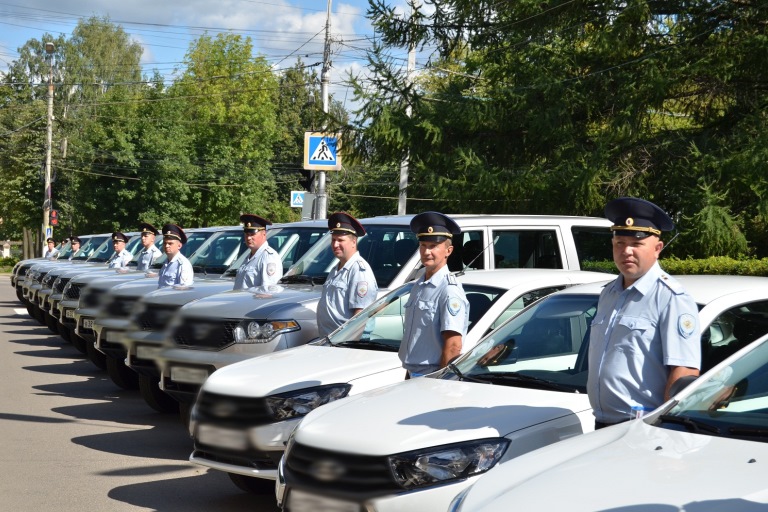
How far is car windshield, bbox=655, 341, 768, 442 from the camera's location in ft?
12.6

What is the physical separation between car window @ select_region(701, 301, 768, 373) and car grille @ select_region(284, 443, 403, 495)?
1.82 metres

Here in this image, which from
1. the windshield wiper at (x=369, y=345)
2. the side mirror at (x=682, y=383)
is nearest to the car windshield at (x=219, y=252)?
the windshield wiper at (x=369, y=345)

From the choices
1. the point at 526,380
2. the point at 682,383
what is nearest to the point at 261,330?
the point at 526,380

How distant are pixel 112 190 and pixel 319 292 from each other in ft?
150

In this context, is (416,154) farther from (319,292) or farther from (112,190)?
(112,190)

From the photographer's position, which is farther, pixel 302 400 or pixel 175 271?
pixel 175 271

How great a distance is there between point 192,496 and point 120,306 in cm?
478

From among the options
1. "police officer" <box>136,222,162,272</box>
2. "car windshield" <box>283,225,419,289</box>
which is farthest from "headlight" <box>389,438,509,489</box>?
"police officer" <box>136,222,162,272</box>

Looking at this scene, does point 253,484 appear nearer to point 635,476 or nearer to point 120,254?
point 635,476

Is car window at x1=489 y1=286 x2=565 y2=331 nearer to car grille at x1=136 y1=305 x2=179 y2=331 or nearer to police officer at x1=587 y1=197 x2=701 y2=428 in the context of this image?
police officer at x1=587 y1=197 x2=701 y2=428

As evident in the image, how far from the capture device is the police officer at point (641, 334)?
4699mm

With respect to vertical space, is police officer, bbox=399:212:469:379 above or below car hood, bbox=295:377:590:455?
above

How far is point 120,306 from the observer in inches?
464

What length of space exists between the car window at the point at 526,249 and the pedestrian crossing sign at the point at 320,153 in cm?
1309
